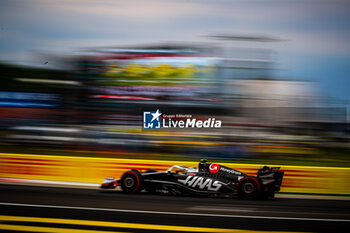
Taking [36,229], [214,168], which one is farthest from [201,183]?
[36,229]

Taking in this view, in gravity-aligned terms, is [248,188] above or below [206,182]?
below

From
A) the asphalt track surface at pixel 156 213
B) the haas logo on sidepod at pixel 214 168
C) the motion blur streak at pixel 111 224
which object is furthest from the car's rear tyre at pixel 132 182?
the motion blur streak at pixel 111 224

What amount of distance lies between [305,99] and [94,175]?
1056 centimetres

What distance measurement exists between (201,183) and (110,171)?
2789 millimetres

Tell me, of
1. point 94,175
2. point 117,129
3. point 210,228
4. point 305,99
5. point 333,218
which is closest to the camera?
point 210,228

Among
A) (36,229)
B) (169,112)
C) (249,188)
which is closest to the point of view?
Answer: (36,229)

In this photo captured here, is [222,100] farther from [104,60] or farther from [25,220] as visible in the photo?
[25,220]

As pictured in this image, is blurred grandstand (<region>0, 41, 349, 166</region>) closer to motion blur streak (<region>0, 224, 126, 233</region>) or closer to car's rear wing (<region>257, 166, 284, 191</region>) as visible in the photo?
car's rear wing (<region>257, 166, 284, 191</region>)

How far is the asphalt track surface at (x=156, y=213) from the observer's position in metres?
5.05

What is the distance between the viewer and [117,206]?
6.41 meters

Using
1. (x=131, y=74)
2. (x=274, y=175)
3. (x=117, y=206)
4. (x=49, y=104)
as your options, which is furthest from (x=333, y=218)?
(x=49, y=104)

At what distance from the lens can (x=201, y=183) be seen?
7582mm

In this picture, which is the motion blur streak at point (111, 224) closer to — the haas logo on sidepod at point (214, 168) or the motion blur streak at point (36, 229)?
the motion blur streak at point (36, 229)

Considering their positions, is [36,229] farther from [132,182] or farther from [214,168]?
[214,168]
